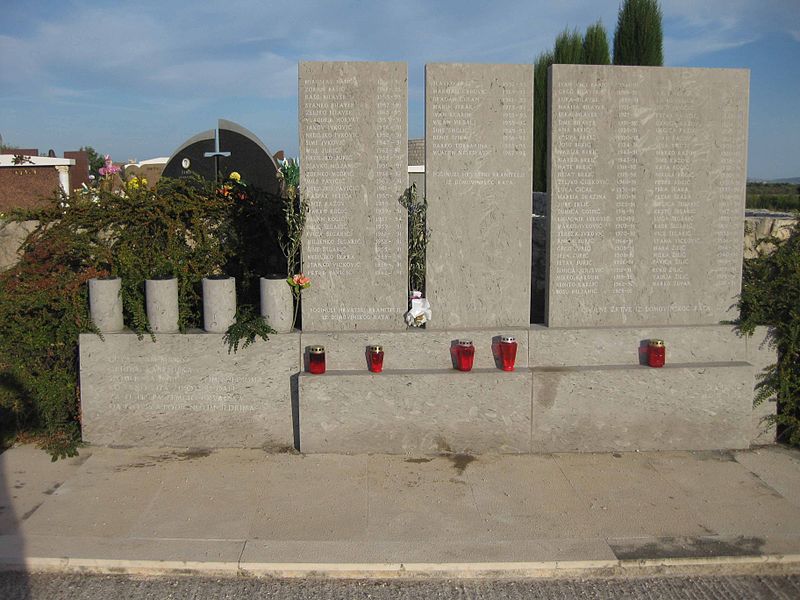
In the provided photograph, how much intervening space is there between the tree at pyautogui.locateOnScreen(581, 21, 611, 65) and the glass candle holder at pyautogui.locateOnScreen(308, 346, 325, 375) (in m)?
10.2

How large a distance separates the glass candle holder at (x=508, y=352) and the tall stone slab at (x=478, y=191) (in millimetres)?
348

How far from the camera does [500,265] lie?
243 inches

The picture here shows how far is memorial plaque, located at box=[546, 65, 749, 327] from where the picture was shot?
6148mm

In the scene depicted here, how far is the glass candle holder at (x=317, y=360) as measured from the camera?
19.1ft

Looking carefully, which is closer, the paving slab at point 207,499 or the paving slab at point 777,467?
the paving slab at point 207,499

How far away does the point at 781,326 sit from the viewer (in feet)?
20.4

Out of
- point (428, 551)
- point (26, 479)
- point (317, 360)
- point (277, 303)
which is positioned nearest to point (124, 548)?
point (26, 479)

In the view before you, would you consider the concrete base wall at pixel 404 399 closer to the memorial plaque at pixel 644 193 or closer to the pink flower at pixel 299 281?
the pink flower at pixel 299 281

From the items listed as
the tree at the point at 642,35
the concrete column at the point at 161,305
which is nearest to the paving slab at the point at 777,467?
the concrete column at the point at 161,305

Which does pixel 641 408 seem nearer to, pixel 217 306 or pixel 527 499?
pixel 527 499

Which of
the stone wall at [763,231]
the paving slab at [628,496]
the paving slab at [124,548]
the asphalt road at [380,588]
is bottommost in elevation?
the asphalt road at [380,588]

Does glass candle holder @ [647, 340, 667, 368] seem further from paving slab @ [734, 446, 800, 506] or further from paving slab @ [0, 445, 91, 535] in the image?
paving slab @ [0, 445, 91, 535]

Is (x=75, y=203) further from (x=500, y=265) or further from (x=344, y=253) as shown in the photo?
(x=500, y=265)

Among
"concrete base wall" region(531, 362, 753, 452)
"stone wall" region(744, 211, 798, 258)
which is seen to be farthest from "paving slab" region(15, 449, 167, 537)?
"stone wall" region(744, 211, 798, 258)
